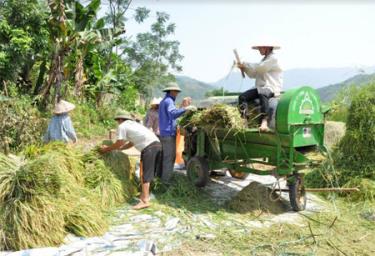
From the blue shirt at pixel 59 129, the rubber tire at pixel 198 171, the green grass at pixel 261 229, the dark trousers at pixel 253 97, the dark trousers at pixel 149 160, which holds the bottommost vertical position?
the green grass at pixel 261 229

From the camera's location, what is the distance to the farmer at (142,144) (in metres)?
6.05

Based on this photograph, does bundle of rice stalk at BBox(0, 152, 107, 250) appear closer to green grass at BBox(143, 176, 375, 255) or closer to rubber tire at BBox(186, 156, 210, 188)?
green grass at BBox(143, 176, 375, 255)

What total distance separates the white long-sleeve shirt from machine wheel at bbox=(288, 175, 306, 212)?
53.2 inches

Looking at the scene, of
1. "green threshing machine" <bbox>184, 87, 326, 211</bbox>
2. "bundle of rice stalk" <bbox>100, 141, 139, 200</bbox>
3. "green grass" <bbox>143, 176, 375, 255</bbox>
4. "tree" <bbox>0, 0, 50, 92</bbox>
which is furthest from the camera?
"tree" <bbox>0, 0, 50, 92</bbox>

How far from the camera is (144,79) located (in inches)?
1075

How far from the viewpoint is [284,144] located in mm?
5914

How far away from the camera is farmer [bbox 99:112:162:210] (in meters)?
6.05

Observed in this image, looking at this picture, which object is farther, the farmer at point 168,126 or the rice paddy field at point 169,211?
the farmer at point 168,126

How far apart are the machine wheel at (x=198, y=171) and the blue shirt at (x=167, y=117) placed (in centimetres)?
63

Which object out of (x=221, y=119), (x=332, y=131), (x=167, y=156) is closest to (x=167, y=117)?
(x=167, y=156)

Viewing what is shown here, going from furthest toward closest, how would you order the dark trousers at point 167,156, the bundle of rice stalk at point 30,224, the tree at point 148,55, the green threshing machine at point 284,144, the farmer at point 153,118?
the tree at point 148,55 → the farmer at point 153,118 → the dark trousers at point 167,156 → the green threshing machine at point 284,144 → the bundle of rice stalk at point 30,224

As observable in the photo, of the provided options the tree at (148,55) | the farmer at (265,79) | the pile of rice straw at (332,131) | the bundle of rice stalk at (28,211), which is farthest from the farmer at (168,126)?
the tree at (148,55)

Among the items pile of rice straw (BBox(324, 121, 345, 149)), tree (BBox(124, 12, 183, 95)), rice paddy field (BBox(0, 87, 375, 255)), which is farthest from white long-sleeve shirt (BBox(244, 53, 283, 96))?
tree (BBox(124, 12, 183, 95))

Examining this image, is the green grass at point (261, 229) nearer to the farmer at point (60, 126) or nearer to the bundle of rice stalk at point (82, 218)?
the bundle of rice stalk at point (82, 218)
